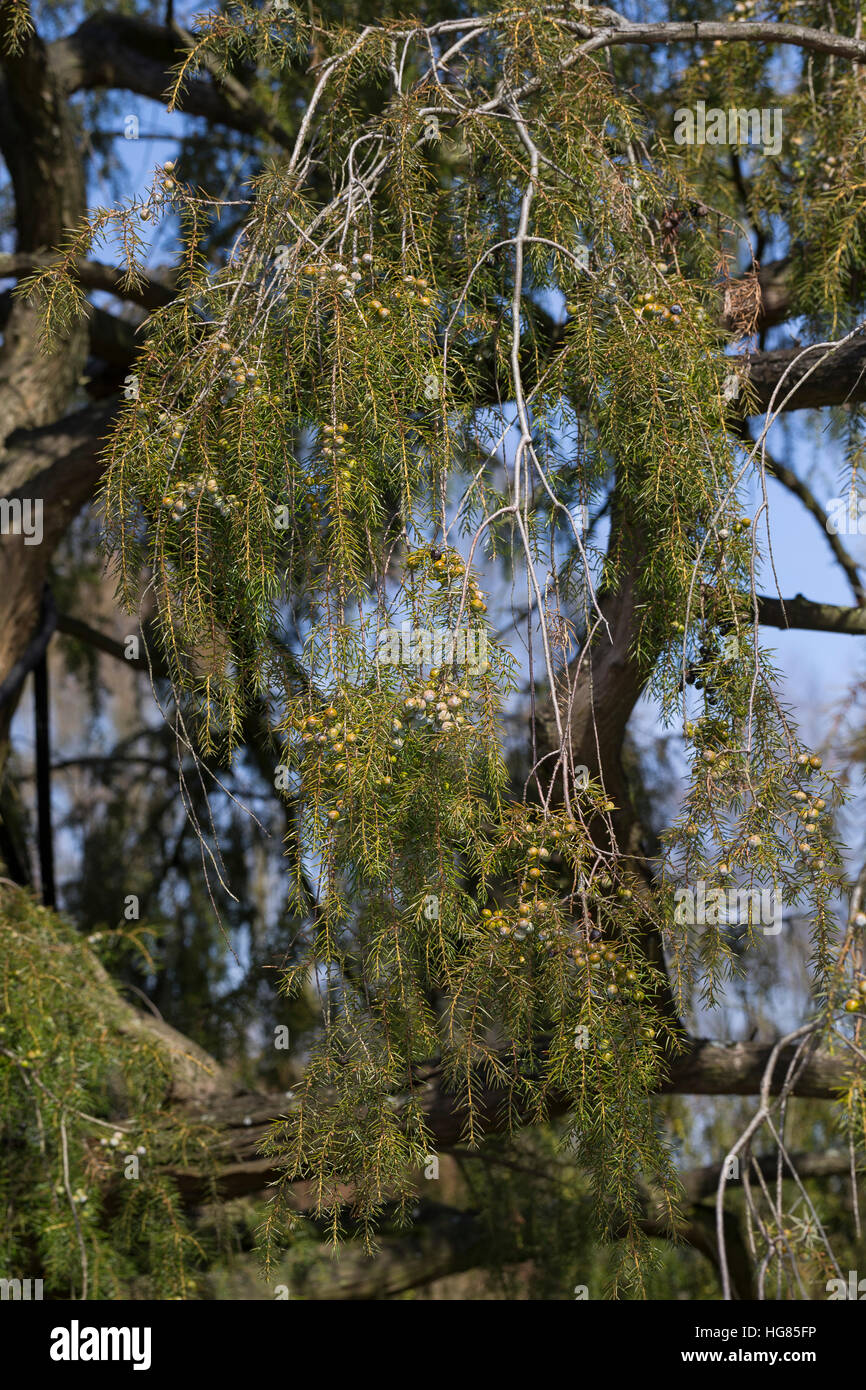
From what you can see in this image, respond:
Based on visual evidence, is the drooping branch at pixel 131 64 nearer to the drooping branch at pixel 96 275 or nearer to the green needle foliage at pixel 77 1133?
the drooping branch at pixel 96 275

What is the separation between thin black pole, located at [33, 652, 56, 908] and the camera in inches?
131

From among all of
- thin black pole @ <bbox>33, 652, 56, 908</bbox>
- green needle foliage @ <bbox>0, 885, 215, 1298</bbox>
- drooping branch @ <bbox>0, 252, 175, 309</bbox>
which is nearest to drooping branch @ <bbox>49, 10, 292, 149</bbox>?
drooping branch @ <bbox>0, 252, 175, 309</bbox>

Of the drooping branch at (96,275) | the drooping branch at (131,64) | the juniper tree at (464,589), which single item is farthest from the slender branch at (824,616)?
the drooping branch at (131,64)

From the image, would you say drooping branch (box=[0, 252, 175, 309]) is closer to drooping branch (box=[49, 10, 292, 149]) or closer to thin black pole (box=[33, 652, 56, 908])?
drooping branch (box=[49, 10, 292, 149])

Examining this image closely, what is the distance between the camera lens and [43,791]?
3.40m

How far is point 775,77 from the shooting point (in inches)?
100

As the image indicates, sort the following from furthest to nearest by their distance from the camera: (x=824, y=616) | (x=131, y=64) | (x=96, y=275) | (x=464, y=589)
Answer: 1. (x=131, y=64)
2. (x=96, y=275)
3. (x=824, y=616)
4. (x=464, y=589)

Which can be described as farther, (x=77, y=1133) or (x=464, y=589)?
(x=77, y=1133)

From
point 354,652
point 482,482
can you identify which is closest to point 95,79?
point 482,482

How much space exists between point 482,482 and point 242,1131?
1.72 metres

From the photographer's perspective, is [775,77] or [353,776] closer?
[353,776]

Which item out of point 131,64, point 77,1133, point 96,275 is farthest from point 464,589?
point 131,64

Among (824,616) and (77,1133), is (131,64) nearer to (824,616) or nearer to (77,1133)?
(824,616)

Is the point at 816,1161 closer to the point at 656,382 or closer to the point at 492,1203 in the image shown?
the point at 492,1203
